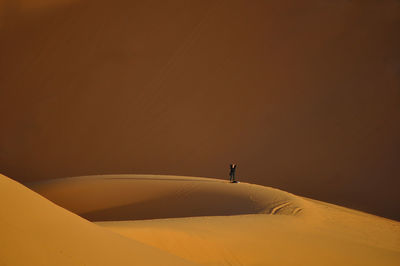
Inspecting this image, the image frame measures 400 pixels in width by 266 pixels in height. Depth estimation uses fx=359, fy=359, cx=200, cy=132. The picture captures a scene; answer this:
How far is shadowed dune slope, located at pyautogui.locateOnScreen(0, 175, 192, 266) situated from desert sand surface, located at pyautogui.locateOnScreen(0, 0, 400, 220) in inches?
487

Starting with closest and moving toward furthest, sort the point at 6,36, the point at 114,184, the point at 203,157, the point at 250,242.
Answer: the point at 250,242 → the point at 114,184 → the point at 6,36 → the point at 203,157

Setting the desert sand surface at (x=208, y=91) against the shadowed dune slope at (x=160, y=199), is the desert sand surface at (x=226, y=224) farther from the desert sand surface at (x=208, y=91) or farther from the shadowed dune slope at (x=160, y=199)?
the desert sand surface at (x=208, y=91)

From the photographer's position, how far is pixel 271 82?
16.1 m

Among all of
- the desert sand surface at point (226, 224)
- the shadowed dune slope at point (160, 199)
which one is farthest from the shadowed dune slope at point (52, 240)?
the shadowed dune slope at point (160, 199)

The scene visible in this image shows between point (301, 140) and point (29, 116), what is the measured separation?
11.4 meters

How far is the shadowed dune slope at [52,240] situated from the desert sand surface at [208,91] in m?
12.4

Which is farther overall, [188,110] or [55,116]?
[188,110]

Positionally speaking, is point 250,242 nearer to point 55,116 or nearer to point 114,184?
point 114,184

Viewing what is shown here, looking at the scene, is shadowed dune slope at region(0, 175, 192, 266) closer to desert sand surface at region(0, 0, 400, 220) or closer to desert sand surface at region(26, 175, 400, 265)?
desert sand surface at region(26, 175, 400, 265)

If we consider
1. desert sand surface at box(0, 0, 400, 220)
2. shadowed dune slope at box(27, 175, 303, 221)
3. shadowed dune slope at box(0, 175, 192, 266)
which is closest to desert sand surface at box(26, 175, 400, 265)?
shadowed dune slope at box(27, 175, 303, 221)

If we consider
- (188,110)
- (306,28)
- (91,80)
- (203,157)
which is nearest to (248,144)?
(203,157)

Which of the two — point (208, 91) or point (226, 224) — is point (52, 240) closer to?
point (226, 224)

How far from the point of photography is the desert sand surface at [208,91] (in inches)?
569

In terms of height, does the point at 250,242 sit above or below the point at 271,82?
below
